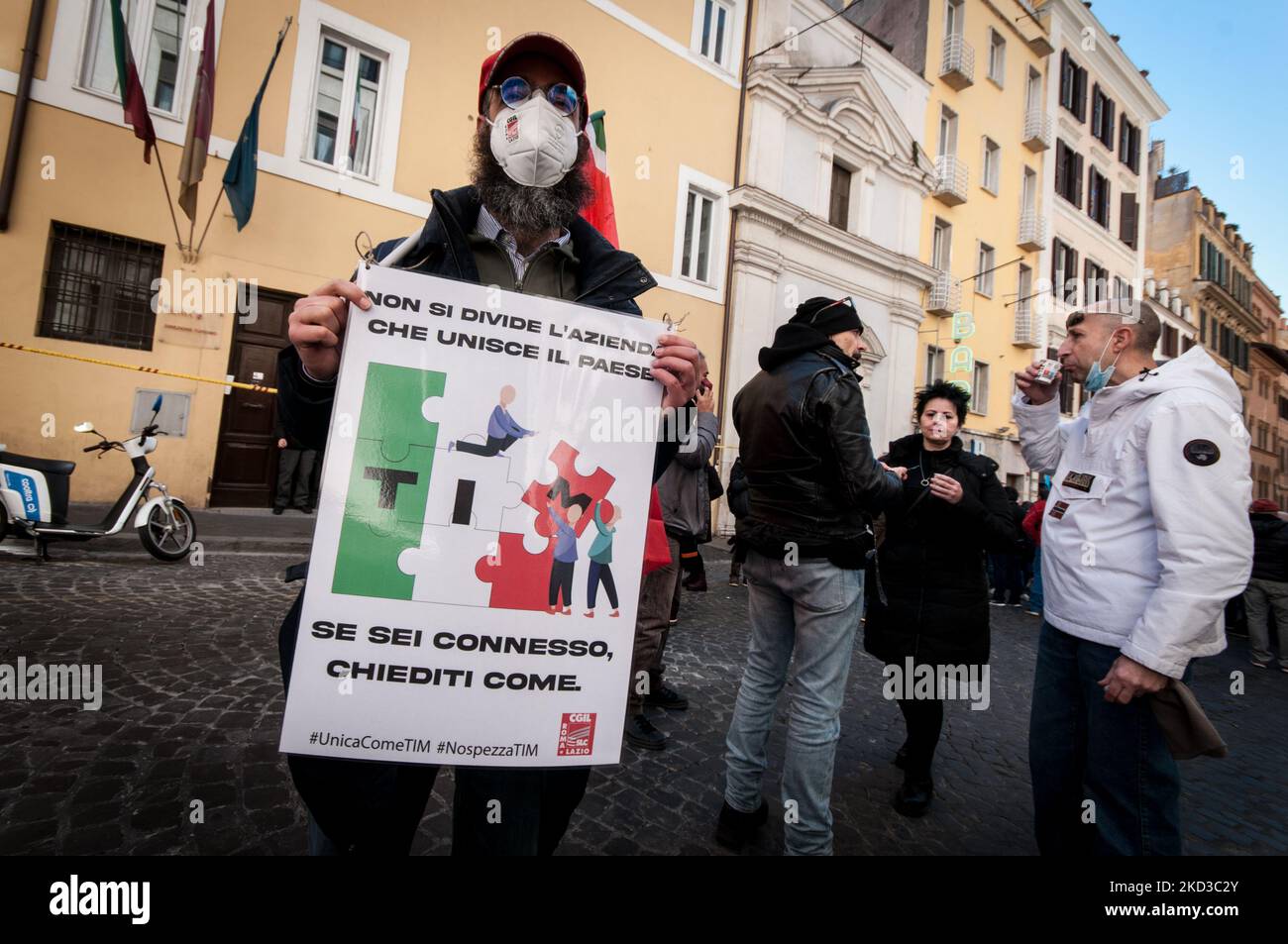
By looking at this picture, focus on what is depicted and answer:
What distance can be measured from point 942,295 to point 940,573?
1695cm

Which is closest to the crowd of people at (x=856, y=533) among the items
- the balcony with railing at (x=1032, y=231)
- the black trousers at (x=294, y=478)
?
the black trousers at (x=294, y=478)

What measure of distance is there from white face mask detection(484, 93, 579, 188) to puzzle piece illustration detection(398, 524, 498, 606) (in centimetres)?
99

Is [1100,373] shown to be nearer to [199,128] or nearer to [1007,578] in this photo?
[1007,578]

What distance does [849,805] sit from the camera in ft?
8.93

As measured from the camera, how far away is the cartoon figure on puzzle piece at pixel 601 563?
1.41 metres

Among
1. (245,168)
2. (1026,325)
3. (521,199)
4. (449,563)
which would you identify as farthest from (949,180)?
(449,563)

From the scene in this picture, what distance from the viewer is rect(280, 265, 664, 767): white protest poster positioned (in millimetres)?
1274

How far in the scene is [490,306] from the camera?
1.40m

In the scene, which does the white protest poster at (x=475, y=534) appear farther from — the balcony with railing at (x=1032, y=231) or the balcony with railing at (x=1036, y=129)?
the balcony with railing at (x=1036, y=129)

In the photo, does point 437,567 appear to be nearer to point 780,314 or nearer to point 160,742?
point 160,742

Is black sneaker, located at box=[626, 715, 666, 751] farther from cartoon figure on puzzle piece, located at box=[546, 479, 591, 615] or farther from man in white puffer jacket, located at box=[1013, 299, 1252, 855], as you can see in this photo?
cartoon figure on puzzle piece, located at box=[546, 479, 591, 615]

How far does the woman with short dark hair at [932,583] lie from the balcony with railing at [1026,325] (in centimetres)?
2050

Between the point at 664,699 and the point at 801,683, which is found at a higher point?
the point at 801,683
